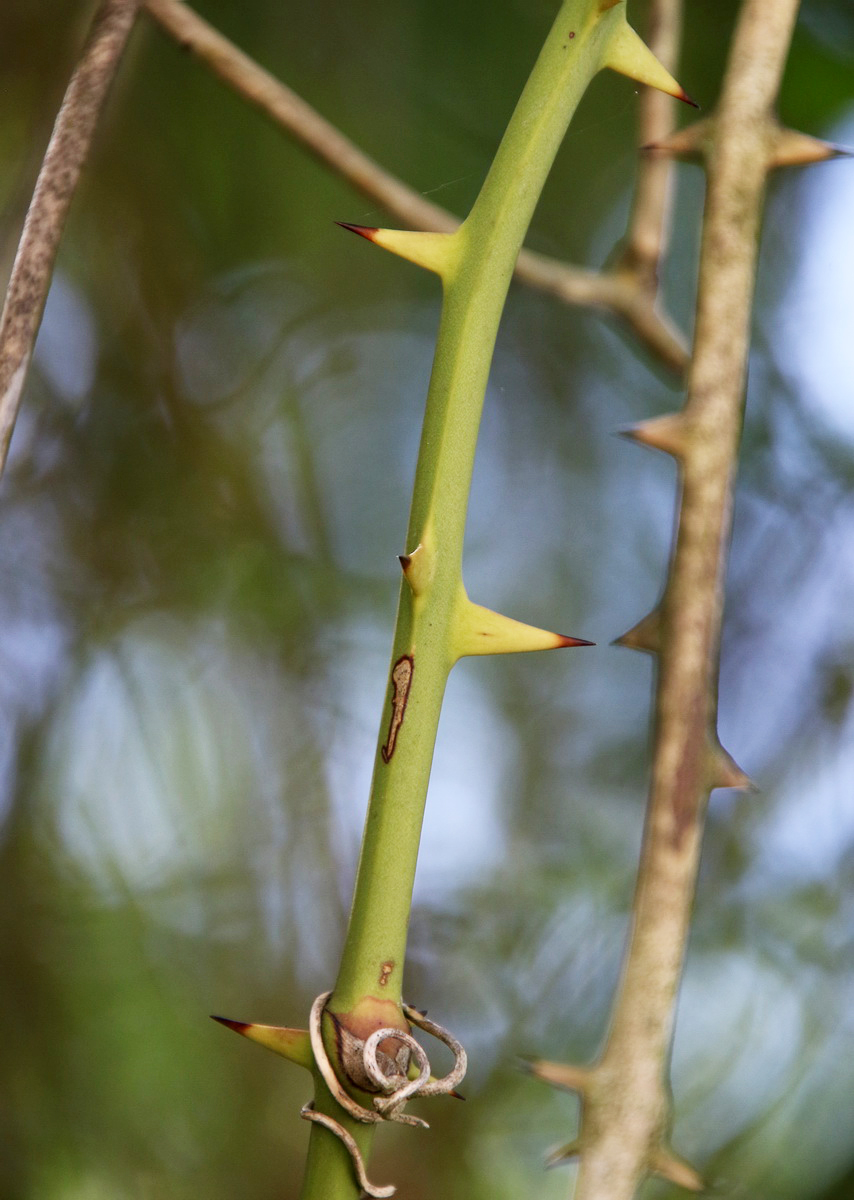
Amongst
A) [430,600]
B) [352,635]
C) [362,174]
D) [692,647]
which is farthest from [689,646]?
[352,635]

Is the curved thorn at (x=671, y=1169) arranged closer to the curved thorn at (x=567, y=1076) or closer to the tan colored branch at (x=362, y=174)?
the curved thorn at (x=567, y=1076)

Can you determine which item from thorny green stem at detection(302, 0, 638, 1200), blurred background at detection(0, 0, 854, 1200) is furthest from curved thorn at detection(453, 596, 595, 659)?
blurred background at detection(0, 0, 854, 1200)

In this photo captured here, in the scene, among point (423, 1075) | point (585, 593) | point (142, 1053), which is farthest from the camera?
point (585, 593)

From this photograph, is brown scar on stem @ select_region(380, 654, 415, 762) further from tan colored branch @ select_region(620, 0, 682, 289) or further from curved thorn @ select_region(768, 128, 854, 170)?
tan colored branch @ select_region(620, 0, 682, 289)

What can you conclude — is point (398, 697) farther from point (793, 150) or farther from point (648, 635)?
point (793, 150)

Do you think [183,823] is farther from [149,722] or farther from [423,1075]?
[423,1075]

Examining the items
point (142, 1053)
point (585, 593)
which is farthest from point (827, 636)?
point (142, 1053)
